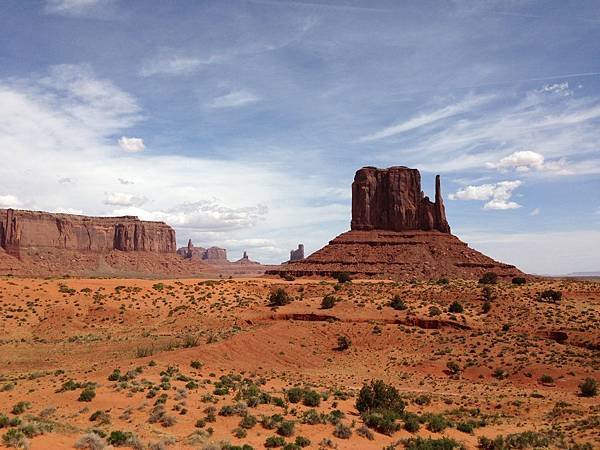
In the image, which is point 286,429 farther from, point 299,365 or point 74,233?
point 74,233

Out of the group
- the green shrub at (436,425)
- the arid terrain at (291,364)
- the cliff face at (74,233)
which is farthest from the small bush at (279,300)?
the cliff face at (74,233)

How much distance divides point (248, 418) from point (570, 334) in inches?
1301

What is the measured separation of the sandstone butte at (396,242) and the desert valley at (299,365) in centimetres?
480

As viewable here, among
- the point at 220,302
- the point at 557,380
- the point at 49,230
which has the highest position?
the point at 49,230

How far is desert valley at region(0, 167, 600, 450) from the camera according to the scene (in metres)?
18.1

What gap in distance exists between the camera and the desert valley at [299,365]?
1806 centimetres

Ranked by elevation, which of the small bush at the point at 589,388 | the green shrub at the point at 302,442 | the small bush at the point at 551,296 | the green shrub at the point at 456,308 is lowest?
the small bush at the point at 589,388

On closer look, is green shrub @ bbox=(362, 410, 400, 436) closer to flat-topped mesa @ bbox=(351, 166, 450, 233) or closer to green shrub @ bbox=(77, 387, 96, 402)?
green shrub @ bbox=(77, 387, 96, 402)

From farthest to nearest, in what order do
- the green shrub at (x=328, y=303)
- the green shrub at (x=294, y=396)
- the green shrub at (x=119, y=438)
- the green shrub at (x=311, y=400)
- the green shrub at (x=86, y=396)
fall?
the green shrub at (x=328, y=303) < the green shrub at (x=294, y=396) < the green shrub at (x=311, y=400) < the green shrub at (x=86, y=396) < the green shrub at (x=119, y=438)

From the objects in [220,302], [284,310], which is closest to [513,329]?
[284,310]

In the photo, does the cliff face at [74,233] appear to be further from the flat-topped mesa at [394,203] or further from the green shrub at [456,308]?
the green shrub at [456,308]

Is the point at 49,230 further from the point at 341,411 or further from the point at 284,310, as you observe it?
the point at 341,411

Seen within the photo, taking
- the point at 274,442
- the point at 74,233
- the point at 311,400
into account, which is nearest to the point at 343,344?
the point at 311,400

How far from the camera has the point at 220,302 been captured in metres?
53.5
